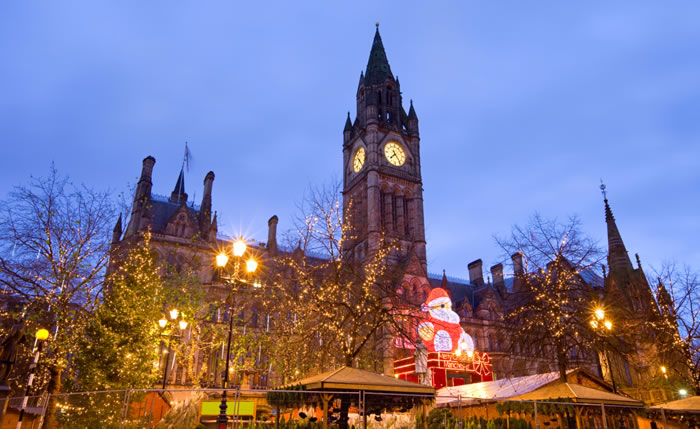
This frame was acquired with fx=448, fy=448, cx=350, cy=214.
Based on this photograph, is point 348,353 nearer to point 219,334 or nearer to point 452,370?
point 219,334

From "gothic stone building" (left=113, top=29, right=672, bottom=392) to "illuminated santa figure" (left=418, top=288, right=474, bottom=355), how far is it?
3670 mm

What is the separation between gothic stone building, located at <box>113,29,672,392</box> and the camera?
4757 centimetres

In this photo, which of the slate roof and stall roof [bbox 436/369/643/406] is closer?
stall roof [bbox 436/369/643/406]

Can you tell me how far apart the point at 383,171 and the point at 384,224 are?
25.7 ft

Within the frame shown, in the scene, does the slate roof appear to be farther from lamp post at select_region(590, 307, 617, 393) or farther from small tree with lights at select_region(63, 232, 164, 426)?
lamp post at select_region(590, 307, 617, 393)

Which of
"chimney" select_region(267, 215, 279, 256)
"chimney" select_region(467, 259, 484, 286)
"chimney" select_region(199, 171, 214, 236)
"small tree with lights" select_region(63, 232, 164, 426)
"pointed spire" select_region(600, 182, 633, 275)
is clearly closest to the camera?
"small tree with lights" select_region(63, 232, 164, 426)

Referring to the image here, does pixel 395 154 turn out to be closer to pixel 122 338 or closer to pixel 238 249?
pixel 122 338

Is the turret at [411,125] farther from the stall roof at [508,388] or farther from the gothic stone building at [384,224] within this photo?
the stall roof at [508,388]

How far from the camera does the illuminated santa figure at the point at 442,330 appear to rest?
4366cm

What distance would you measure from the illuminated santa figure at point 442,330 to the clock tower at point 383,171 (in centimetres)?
917

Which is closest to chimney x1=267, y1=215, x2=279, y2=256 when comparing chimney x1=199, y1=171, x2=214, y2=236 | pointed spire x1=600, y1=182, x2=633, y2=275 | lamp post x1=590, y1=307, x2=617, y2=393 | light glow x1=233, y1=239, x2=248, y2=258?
chimney x1=199, y1=171, x2=214, y2=236

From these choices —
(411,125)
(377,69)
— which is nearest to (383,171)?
(411,125)

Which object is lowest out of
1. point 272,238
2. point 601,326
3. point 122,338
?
point 122,338

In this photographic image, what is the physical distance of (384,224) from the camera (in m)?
59.9
